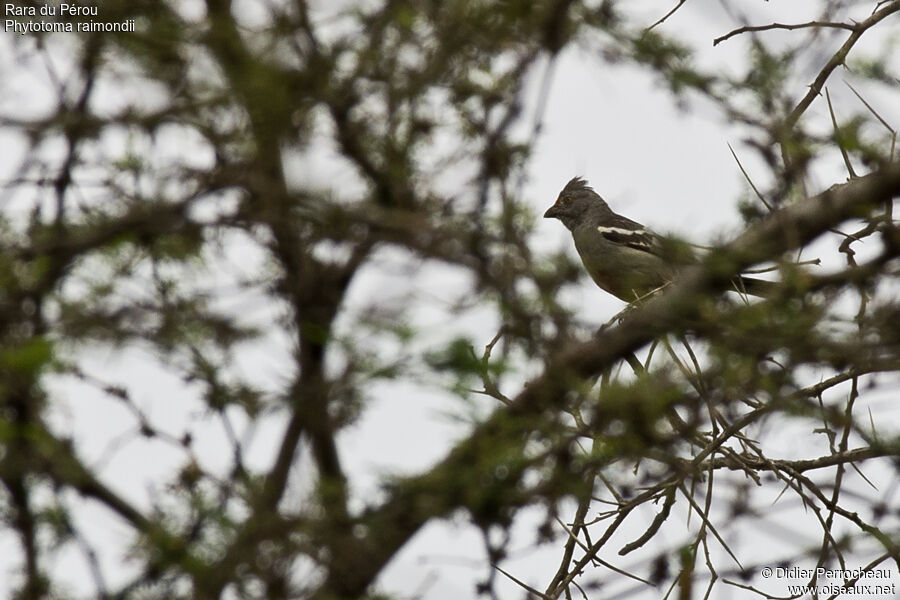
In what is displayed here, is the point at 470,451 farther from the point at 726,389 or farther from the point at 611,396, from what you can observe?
the point at 726,389

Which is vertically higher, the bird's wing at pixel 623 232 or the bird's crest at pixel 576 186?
the bird's crest at pixel 576 186

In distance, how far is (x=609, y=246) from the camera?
8133 millimetres

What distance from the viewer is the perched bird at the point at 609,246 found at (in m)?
7.44

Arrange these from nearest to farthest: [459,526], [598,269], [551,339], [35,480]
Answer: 1. [459,526]
2. [551,339]
3. [35,480]
4. [598,269]

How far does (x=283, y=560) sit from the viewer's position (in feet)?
13.3

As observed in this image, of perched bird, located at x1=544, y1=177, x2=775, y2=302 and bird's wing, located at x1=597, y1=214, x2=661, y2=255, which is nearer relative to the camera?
perched bird, located at x1=544, y1=177, x2=775, y2=302

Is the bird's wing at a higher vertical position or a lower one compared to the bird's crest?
lower

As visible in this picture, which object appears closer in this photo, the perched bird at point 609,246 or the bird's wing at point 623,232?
the perched bird at point 609,246

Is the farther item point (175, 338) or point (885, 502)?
point (175, 338)

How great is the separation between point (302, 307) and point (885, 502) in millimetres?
4051

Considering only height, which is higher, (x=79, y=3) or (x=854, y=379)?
(x=79, y=3)

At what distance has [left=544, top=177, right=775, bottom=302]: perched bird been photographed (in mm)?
7438

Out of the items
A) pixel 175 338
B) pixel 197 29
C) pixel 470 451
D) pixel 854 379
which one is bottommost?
pixel 470 451

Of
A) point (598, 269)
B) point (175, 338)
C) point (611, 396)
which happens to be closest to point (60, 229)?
point (175, 338)
